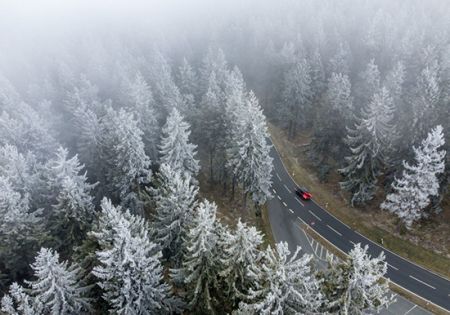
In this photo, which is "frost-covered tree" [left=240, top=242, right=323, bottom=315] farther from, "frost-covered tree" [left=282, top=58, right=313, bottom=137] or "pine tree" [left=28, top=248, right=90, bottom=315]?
"frost-covered tree" [left=282, top=58, right=313, bottom=137]

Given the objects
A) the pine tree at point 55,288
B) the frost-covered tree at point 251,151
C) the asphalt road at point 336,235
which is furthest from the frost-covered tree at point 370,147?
the pine tree at point 55,288

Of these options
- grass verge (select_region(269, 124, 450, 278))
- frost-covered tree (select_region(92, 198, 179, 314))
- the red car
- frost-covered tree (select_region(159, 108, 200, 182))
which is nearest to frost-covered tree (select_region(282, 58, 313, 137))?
grass verge (select_region(269, 124, 450, 278))

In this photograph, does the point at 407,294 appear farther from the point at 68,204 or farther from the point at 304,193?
the point at 68,204

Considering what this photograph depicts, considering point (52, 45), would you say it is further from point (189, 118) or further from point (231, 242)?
point (231, 242)

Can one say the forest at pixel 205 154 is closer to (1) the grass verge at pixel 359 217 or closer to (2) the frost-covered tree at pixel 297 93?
(2) the frost-covered tree at pixel 297 93

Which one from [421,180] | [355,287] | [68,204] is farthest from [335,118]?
[68,204]

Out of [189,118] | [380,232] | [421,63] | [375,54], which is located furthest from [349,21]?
[380,232]
